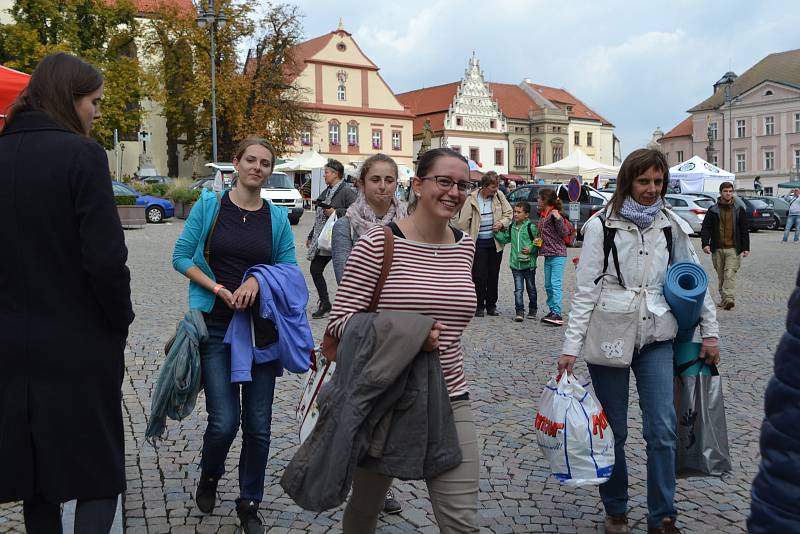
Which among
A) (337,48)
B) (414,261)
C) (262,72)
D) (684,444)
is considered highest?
(337,48)

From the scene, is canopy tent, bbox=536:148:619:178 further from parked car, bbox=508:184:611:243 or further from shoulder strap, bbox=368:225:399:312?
shoulder strap, bbox=368:225:399:312

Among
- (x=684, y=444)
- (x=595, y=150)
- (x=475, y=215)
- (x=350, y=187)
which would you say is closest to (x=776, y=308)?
(x=475, y=215)

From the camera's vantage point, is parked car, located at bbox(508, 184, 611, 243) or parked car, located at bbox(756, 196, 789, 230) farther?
parked car, located at bbox(756, 196, 789, 230)

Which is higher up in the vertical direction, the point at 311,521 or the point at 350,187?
the point at 350,187

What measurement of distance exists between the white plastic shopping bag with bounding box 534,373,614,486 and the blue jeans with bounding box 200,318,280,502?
1.34 metres

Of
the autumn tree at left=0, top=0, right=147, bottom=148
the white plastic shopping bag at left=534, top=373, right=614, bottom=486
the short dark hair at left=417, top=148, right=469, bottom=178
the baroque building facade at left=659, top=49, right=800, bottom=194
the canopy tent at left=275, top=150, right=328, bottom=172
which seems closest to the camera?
the short dark hair at left=417, top=148, right=469, bottom=178

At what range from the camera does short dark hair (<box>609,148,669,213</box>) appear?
407 cm

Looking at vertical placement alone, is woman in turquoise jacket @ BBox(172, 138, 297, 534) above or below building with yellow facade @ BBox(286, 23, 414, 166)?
below

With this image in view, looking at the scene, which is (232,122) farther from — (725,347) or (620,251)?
(620,251)

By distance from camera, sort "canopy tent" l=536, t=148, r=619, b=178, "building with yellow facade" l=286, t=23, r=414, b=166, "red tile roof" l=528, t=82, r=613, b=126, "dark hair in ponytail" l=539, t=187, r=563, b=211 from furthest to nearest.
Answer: "red tile roof" l=528, t=82, r=613, b=126, "building with yellow facade" l=286, t=23, r=414, b=166, "canopy tent" l=536, t=148, r=619, b=178, "dark hair in ponytail" l=539, t=187, r=563, b=211

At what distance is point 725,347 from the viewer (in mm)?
9070

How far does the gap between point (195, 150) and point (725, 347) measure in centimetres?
4834

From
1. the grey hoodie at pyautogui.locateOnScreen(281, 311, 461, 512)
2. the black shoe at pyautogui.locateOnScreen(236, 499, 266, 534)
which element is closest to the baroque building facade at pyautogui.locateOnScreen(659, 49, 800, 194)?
the black shoe at pyautogui.locateOnScreen(236, 499, 266, 534)

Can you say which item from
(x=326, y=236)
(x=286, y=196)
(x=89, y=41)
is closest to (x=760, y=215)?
(x=286, y=196)
